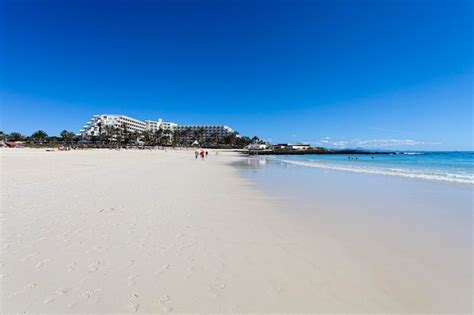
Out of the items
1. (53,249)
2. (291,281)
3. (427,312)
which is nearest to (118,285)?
(53,249)

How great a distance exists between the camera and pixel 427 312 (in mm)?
2963

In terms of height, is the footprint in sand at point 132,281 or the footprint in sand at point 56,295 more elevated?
the footprint in sand at point 56,295

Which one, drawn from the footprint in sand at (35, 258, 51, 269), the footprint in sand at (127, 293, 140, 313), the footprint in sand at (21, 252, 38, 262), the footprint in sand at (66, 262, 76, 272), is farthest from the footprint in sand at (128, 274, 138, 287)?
the footprint in sand at (21, 252, 38, 262)

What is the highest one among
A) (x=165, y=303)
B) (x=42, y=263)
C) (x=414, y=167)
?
(x=42, y=263)


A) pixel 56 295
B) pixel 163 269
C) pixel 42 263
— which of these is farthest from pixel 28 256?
pixel 163 269

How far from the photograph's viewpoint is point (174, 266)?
12.7 ft

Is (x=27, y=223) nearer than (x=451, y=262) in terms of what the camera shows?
No

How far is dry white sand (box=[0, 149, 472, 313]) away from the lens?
3.02m

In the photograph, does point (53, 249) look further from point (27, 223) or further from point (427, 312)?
point (427, 312)

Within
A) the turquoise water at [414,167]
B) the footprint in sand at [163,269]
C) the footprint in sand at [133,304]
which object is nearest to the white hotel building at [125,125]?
the turquoise water at [414,167]

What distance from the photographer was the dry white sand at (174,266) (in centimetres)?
302

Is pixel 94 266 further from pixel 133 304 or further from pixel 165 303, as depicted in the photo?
pixel 165 303

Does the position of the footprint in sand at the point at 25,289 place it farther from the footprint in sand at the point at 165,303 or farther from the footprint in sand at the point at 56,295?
the footprint in sand at the point at 165,303

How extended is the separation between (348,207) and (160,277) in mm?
6599
